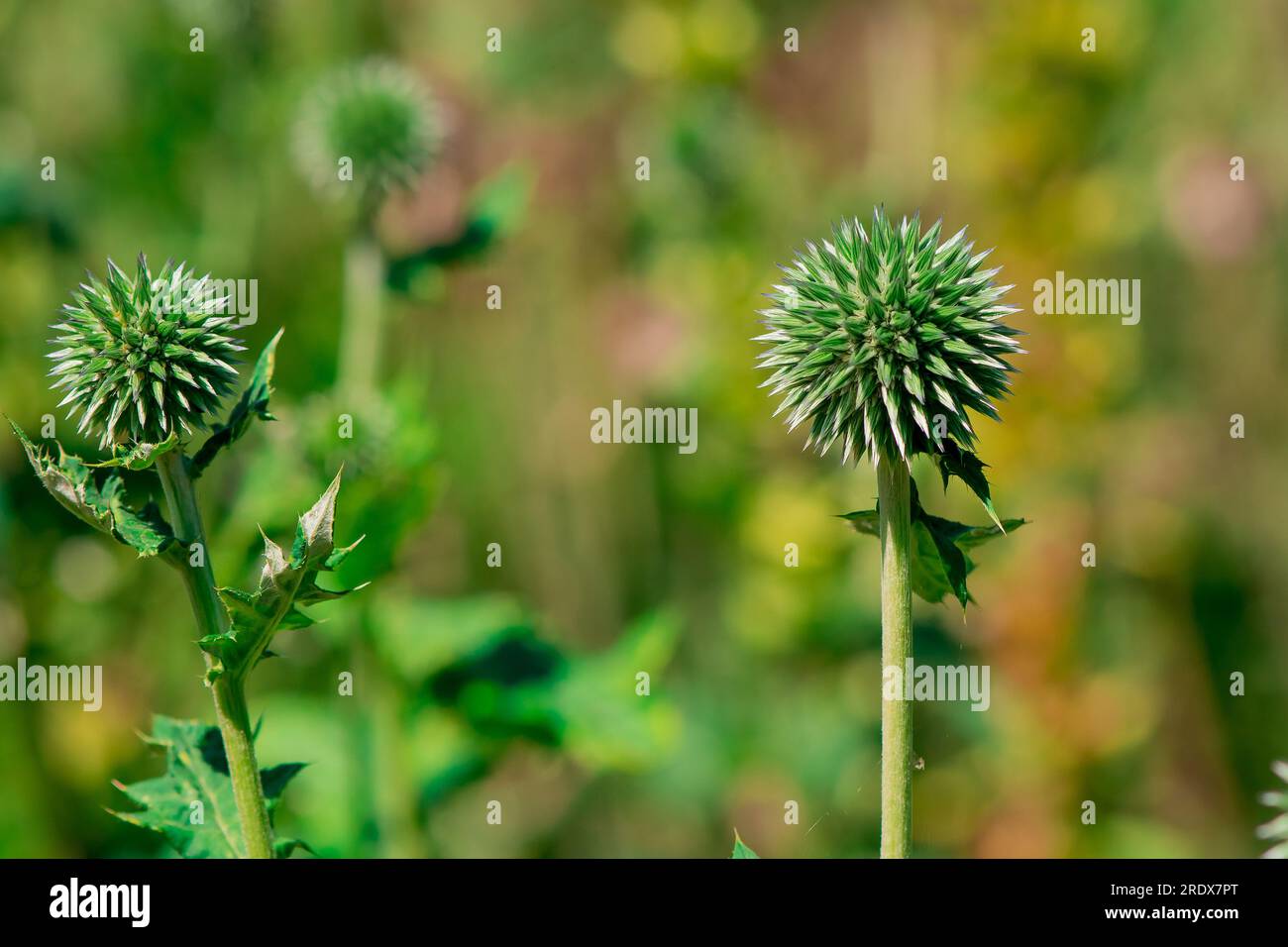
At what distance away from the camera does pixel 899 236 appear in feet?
6.84

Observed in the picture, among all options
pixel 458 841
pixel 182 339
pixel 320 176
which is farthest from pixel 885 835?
pixel 458 841

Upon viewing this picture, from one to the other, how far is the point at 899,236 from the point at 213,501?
315 cm

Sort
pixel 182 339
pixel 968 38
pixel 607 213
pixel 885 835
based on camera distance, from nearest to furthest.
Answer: pixel 885 835 → pixel 182 339 → pixel 968 38 → pixel 607 213

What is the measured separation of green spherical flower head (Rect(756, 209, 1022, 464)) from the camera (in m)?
1.96

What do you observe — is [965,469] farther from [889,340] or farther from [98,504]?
[98,504]

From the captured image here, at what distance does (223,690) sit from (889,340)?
1.17m

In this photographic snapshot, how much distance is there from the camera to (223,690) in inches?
70.6

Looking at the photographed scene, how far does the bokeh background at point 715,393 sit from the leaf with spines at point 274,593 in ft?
6.37

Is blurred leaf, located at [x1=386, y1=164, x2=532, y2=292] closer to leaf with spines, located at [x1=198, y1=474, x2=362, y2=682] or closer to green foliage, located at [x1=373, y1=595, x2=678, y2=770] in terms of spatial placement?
green foliage, located at [x1=373, y1=595, x2=678, y2=770]

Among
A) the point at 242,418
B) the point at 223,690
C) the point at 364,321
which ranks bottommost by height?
the point at 223,690

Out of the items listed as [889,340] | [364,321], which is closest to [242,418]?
[889,340]

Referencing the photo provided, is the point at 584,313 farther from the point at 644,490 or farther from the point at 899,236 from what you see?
the point at 899,236

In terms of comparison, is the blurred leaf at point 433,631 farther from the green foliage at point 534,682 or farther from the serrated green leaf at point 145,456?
the serrated green leaf at point 145,456
